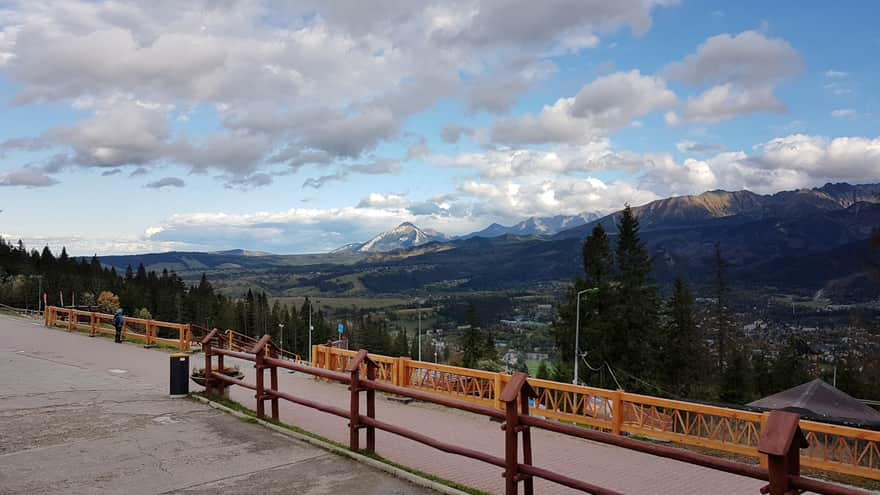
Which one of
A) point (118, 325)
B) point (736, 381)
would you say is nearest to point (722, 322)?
point (736, 381)

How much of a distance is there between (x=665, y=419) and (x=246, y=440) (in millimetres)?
8403

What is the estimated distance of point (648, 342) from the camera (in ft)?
154

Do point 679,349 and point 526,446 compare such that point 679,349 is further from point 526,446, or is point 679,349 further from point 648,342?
point 526,446

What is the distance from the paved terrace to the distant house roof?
1203cm

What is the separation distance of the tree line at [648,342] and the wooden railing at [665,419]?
25.0 metres

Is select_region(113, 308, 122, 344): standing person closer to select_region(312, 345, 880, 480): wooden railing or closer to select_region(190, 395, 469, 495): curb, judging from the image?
select_region(312, 345, 880, 480): wooden railing

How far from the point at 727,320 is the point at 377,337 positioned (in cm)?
5661

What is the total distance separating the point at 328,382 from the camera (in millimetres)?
19375

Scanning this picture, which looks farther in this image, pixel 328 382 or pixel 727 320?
pixel 727 320

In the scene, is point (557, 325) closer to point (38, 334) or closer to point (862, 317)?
point (862, 317)

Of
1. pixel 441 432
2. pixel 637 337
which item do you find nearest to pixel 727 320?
pixel 637 337

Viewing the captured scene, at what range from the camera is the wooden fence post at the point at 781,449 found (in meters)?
4.20

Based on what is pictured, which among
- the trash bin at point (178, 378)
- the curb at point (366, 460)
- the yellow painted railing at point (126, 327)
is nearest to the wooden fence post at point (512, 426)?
the curb at point (366, 460)

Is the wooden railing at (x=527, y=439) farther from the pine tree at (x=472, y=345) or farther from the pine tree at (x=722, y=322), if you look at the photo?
the pine tree at (x=472, y=345)
